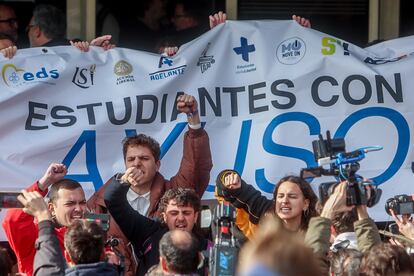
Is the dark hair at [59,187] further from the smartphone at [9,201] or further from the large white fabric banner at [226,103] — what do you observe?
the large white fabric banner at [226,103]

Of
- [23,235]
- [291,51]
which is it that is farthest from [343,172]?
[291,51]

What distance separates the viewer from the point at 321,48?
23.9 feet

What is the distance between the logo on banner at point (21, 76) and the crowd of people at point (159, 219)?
0.10m

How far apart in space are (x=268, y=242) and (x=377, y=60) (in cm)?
469

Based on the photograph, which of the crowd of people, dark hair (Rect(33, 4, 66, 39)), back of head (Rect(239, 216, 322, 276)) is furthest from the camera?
dark hair (Rect(33, 4, 66, 39))

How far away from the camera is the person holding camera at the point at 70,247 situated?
189 inches

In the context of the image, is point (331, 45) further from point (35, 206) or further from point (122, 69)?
point (35, 206)

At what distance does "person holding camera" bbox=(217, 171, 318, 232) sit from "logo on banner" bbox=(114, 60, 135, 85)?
1.28m

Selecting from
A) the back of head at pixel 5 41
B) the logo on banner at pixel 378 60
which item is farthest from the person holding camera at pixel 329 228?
the back of head at pixel 5 41

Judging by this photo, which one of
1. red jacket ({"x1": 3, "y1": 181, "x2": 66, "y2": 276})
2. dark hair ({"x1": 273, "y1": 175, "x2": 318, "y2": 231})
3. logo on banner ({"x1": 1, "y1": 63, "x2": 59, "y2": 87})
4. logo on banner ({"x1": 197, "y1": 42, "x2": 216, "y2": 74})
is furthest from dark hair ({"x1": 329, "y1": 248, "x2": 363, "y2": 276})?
logo on banner ({"x1": 1, "y1": 63, "x2": 59, "y2": 87})

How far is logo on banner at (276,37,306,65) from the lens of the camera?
23.7 feet

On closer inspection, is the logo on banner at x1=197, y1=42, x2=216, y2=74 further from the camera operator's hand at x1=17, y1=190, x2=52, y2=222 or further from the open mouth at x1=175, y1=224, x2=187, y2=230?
the camera operator's hand at x1=17, y1=190, x2=52, y2=222

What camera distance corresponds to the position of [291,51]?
23.8 feet

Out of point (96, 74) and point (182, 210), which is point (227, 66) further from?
point (182, 210)
